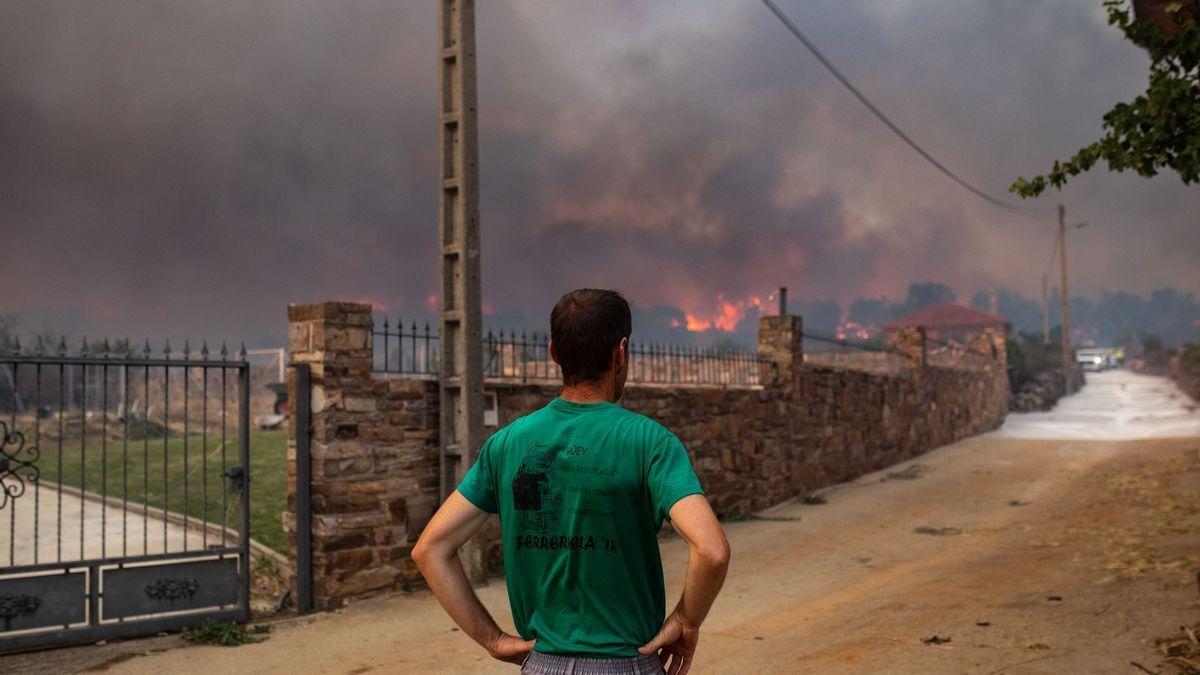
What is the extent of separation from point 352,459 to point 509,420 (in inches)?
66.1

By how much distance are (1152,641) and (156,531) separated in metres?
10.9

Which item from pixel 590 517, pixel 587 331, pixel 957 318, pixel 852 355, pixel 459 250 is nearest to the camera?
pixel 590 517

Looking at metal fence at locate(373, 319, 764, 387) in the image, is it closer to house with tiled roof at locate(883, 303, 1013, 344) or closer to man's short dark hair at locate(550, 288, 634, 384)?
man's short dark hair at locate(550, 288, 634, 384)

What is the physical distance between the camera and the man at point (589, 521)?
202 centimetres

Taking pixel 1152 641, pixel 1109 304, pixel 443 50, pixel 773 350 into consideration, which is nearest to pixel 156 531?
pixel 443 50

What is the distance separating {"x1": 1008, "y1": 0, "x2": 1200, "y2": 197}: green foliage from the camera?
572cm

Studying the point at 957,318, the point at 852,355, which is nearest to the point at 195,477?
the point at 852,355

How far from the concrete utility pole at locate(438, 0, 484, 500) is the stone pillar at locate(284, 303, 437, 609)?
1.30ft

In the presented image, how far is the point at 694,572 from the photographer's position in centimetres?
200

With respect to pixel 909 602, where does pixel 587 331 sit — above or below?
above

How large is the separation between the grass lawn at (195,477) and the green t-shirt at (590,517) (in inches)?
341

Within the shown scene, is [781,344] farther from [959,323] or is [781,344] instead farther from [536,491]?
[959,323]

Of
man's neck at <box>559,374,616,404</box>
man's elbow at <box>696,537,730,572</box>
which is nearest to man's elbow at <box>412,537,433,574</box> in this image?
man's neck at <box>559,374,616,404</box>

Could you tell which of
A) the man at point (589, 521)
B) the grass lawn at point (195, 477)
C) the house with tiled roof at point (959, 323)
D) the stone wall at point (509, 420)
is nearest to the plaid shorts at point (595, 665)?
the man at point (589, 521)
